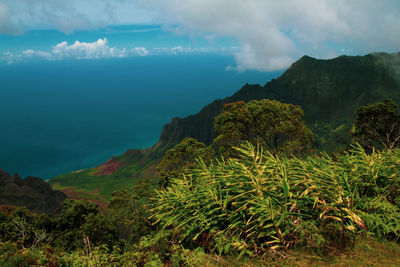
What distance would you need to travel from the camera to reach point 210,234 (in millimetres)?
3600

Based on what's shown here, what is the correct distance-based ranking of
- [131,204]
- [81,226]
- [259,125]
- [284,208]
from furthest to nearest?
[131,204] → [259,125] → [81,226] → [284,208]

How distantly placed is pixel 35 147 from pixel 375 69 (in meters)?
210

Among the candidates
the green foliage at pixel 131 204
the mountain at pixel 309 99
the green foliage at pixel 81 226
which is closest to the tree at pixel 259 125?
the green foliage at pixel 131 204

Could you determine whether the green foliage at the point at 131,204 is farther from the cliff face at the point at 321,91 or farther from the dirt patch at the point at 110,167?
the cliff face at the point at 321,91

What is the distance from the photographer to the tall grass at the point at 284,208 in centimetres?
336

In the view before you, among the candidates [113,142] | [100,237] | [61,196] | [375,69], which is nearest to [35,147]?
[113,142]

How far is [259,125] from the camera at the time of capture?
16547mm

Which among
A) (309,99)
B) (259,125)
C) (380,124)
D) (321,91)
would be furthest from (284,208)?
(321,91)

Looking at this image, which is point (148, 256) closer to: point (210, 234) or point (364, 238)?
point (210, 234)

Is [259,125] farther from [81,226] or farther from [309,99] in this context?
[309,99]

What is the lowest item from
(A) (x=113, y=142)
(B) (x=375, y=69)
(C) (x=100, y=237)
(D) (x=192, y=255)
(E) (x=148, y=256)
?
(A) (x=113, y=142)

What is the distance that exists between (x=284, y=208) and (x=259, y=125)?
13.5 metres

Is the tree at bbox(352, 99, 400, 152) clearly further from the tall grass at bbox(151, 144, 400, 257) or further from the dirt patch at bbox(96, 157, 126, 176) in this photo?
the dirt patch at bbox(96, 157, 126, 176)

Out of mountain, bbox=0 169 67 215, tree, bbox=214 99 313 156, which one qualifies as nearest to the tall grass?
tree, bbox=214 99 313 156
